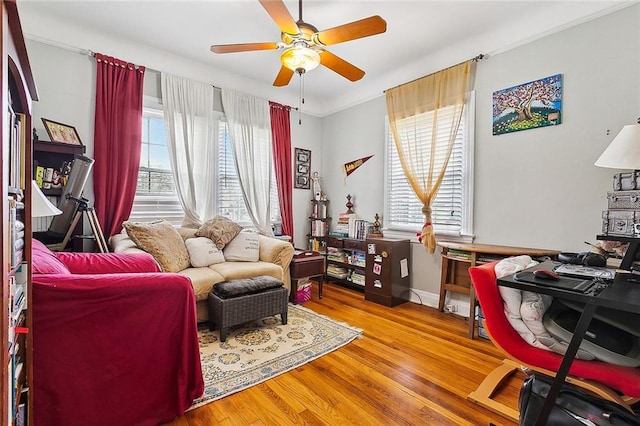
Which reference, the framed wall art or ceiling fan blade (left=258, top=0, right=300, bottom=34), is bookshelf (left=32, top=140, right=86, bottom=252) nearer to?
ceiling fan blade (left=258, top=0, right=300, bottom=34)

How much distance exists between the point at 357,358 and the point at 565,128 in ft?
8.55

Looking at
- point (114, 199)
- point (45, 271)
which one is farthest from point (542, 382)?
point (114, 199)

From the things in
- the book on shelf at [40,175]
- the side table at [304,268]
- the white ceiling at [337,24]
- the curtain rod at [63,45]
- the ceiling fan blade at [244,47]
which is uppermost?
the white ceiling at [337,24]

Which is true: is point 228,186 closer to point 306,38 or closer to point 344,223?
point 344,223

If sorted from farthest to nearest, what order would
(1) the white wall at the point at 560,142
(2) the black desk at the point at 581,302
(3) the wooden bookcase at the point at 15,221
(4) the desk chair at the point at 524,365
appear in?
1. (1) the white wall at the point at 560,142
2. (4) the desk chair at the point at 524,365
3. (2) the black desk at the point at 581,302
4. (3) the wooden bookcase at the point at 15,221

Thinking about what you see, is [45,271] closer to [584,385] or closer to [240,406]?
[240,406]

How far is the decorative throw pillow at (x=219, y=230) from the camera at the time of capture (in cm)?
338

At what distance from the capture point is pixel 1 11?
72 centimetres

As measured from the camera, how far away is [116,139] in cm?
312

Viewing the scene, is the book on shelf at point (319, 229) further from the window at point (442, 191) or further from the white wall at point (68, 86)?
the white wall at point (68, 86)

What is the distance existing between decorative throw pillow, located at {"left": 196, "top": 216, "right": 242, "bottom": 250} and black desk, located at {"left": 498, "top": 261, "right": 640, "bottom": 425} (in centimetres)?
280

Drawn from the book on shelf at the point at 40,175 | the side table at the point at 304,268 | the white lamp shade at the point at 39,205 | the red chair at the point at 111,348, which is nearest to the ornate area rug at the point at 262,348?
the red chair at the point at 111,348

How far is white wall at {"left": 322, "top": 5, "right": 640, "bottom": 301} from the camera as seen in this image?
2.34m

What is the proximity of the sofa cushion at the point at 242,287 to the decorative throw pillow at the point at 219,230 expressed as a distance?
791mm
